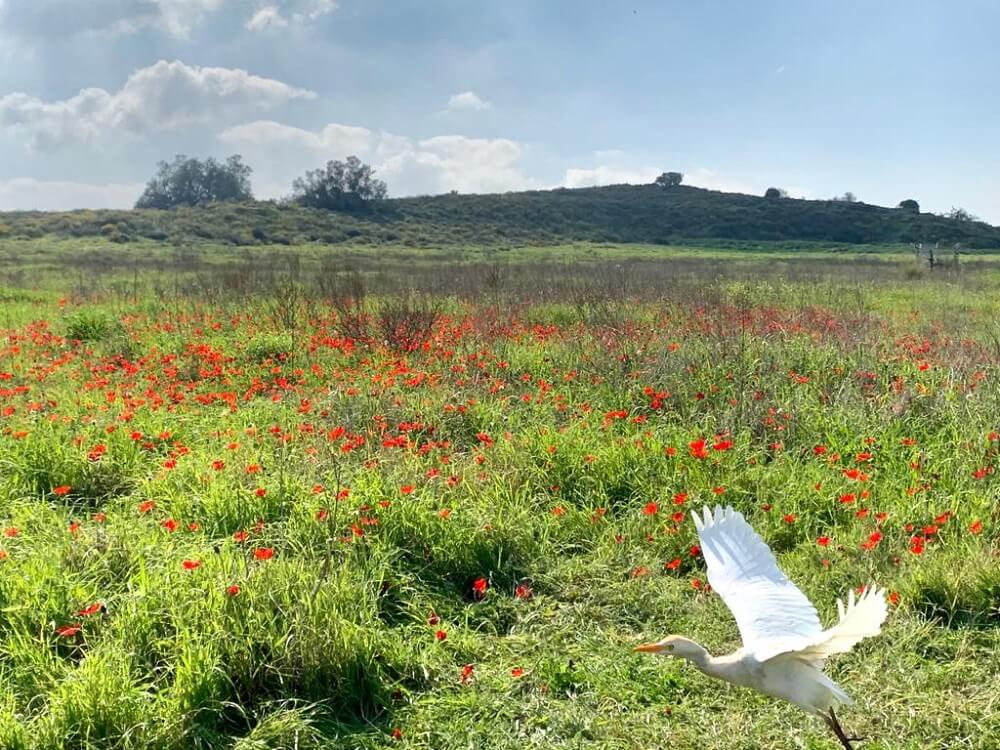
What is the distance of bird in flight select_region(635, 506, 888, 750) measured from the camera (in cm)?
150

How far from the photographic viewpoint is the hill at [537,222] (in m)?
37.3

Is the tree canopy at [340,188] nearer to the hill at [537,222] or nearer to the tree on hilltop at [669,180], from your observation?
the hill at [537,222]

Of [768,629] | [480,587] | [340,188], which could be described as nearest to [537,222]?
[340,188]

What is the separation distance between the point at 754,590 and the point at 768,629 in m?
0.13

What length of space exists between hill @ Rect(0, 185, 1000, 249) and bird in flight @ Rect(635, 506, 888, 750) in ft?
118

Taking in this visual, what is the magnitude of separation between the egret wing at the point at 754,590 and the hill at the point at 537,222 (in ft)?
118

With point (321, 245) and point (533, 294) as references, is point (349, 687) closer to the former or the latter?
point (533, 294)

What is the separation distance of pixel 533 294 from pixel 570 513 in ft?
23.5

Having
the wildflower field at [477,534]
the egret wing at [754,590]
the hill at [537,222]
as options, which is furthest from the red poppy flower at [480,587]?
the hill at [537,222]

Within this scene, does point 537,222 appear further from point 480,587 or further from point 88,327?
point 480,587

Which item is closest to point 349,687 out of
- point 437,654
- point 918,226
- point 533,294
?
point 437,654

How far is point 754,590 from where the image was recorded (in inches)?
70.5

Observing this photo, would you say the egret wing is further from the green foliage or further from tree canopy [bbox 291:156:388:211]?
tree canopy [bbox 291:156:388:211]

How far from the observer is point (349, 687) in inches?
98.0
